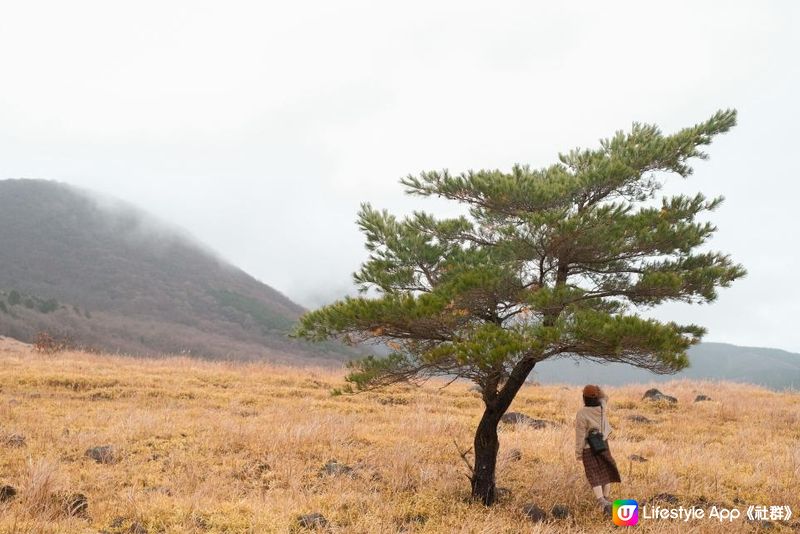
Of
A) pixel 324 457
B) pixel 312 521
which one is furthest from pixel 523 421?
pixel 312 521

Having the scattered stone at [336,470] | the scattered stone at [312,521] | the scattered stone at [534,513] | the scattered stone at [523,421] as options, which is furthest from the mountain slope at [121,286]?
the scattered stone at [534,513]

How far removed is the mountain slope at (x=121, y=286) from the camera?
249 ft

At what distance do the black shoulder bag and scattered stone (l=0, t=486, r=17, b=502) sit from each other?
23.8 feet

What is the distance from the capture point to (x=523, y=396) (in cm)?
1744

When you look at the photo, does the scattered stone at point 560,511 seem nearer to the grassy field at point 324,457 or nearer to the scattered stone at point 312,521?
the grassy field at point 324,457

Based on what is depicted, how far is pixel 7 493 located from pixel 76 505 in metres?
0.87

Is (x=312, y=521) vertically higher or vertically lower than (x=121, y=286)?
lower

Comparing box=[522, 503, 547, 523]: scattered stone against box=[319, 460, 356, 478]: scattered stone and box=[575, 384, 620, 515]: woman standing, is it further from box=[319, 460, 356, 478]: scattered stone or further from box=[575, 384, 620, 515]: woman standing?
box=[319, 460, 356, 478]: scattered stone

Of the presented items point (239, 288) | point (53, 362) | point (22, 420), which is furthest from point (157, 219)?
point (22, 420)

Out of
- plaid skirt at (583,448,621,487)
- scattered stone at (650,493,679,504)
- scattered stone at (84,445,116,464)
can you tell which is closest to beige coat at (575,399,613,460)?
plaid skirt at (583,448,621,487)

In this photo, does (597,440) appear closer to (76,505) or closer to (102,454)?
(76,505)

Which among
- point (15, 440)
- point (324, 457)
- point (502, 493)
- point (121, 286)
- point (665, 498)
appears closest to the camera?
point (665, 498)

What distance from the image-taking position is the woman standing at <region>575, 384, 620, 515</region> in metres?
7.11

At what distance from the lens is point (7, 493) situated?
21.2 feet
